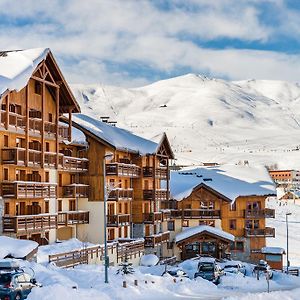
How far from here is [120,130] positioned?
219 feet

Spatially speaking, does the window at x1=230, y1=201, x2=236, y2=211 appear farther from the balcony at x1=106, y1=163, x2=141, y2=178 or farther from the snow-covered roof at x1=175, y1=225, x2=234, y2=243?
the balcony at x1=106, y1=163, x2=141, y2=178

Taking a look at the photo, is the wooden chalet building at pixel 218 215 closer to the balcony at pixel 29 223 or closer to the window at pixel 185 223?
the window at pixel 185 223

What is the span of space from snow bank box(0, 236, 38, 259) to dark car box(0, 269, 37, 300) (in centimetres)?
772

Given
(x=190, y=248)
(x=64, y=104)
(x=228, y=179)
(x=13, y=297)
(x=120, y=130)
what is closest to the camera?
(x=13, y=297)

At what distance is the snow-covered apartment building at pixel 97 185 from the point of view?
46.7 metres

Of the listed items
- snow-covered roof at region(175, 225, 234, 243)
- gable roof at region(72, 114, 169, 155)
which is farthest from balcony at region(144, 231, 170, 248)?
gable roof at region(72, 114, 169, 155)

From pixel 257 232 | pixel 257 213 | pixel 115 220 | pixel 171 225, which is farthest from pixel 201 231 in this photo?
pixel 115 220

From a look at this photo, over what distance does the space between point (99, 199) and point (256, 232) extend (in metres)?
27.3

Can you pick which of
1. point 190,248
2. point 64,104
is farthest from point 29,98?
point 190,248

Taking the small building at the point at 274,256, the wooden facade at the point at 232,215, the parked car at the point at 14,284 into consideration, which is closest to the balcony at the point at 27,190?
the parked car at the point at 14,284

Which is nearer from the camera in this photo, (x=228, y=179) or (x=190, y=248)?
(x=190, y=248)

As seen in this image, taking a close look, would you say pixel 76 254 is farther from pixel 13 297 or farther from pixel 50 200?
pixel 13 297

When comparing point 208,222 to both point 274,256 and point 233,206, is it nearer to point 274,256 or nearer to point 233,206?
point 233,206

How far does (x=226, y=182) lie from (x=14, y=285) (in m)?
53.8
